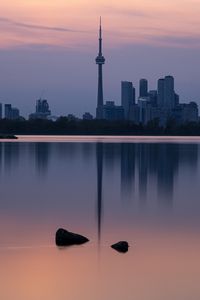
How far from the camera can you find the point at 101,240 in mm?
14773

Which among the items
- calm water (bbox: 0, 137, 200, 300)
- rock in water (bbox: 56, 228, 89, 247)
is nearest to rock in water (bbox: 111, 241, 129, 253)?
calm water (bbox: 0, 137, 200, 300)

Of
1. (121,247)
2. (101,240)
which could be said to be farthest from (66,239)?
(121,247)

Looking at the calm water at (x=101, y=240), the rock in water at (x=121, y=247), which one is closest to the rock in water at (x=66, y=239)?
the calm water at (x=101, y=240)

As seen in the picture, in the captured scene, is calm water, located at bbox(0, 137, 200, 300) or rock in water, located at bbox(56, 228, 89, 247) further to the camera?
rock in water, located at bbox(56, 228, 89, 247)

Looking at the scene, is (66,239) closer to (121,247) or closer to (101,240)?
(101,240)

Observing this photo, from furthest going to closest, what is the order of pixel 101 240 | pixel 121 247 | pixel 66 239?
pixel 101 240
pixel 66 239
pixel 121 247

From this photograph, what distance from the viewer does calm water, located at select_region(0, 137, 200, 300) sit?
34.9 feet

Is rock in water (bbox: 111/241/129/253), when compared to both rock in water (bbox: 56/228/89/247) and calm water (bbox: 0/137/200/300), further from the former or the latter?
rock in water (bbox: 56/228/89/247)

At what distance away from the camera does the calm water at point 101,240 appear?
1062cm

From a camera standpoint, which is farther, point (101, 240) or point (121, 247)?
point (101, 240)

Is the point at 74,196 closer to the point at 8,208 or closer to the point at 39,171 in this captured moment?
the point at 8,208

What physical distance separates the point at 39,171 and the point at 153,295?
93.1 feet

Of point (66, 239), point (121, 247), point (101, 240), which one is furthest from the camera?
point (101, 240)

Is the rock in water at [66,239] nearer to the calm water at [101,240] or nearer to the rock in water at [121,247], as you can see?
the calm water at [101,240]
